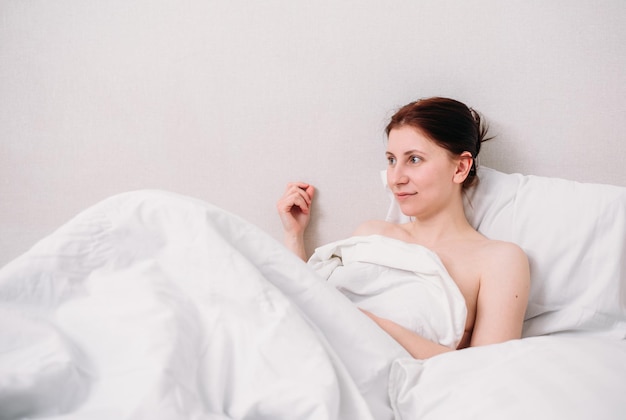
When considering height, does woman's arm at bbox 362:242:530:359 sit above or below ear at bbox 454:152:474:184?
below

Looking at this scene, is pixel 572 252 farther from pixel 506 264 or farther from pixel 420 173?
pixel 420 173

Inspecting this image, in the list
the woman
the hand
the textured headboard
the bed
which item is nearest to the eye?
the woman

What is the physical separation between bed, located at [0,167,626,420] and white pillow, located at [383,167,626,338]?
314mm

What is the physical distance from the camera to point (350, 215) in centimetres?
156

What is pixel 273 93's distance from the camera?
60.5 inches

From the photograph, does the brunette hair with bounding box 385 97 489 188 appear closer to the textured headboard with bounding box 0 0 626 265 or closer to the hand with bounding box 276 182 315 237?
the textured headboard with bounding box 0 0 626 265

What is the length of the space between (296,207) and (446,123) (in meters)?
0.53

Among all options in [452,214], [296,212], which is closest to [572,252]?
[452,214]

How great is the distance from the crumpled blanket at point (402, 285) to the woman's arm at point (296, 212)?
0.71 ft

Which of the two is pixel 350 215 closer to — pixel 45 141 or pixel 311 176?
pixel 311 176

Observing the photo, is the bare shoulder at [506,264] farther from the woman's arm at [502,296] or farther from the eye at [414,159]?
the eye at [414,159]

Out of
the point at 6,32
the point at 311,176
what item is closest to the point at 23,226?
the point at 6,32

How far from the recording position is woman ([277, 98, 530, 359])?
1146 mm

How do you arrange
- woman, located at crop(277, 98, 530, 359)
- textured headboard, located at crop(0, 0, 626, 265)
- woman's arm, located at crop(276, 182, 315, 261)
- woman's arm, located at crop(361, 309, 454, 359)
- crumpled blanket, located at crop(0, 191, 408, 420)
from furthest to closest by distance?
1. woman's arm, located at crop(276, 182, 315, 261)
2. textured headboard, located at crop(0, 0, 626, 265)
3. woman, located at crop(277, 98, 530, 359)
4. woman's arm, located at crop(361, 309, 454, 359)
5. crumpled blanket, located at crop(0, 191, 408, 420)
